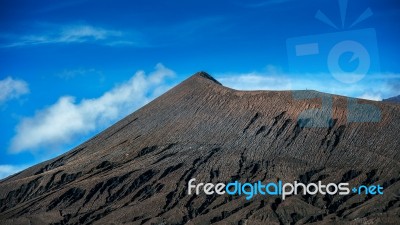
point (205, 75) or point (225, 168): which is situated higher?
point (205, 75)

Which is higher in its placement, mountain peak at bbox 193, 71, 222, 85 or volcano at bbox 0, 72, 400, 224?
mountain peak at bbox 193, 71, 222, 85

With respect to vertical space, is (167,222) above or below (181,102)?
below

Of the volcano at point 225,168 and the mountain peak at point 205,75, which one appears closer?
the volcano at point 225,168

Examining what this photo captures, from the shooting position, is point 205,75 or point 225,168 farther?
point 205,75

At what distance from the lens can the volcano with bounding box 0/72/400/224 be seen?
101m

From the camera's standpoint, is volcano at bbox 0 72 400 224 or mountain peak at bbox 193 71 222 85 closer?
volcano at bbox 0 72 400 224

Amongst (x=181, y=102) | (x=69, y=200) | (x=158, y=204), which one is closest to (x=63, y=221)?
(x=69, y=200)

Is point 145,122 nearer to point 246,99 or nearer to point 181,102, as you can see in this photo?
point 181,102

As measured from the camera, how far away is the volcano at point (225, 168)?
10119cm

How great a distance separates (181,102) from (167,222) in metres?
34.8

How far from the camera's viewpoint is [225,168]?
11119 cm

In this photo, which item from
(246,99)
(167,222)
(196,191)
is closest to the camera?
(167,222)

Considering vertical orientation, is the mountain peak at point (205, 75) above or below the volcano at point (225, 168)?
above

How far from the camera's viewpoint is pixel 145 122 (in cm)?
12962
